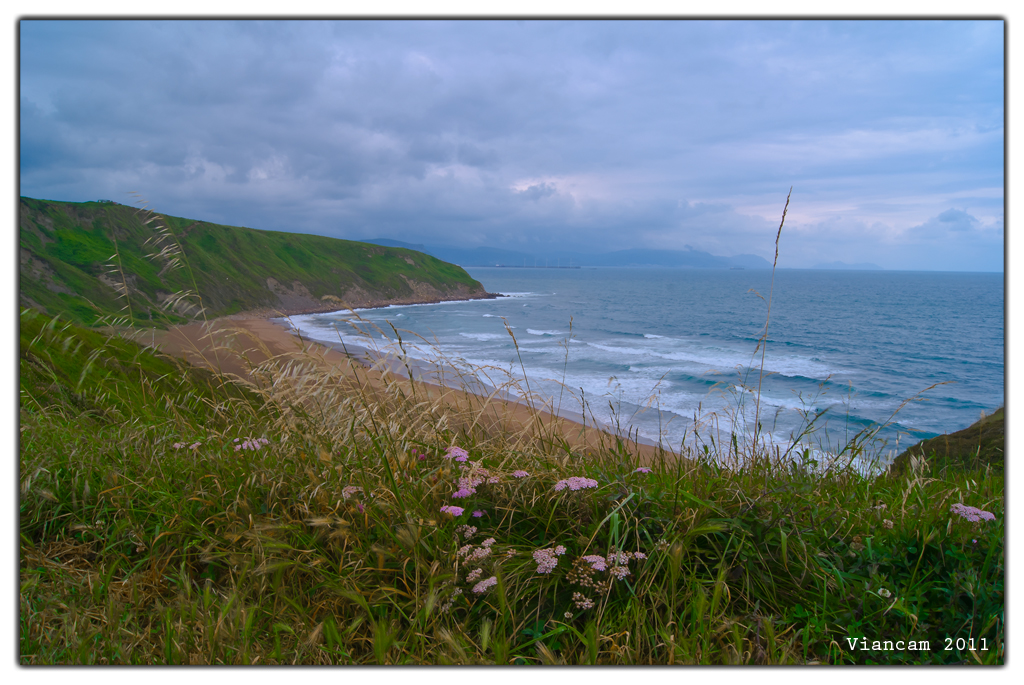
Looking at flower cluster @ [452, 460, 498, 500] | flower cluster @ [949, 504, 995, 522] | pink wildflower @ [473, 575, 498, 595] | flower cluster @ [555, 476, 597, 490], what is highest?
flower cluster @ [555, 476, 597, 490]

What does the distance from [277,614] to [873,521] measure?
2.69 metres

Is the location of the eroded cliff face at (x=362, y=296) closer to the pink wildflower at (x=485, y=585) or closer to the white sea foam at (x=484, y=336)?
the white sea foam at (x=484, y=336)

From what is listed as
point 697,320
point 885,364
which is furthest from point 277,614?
point 697,320

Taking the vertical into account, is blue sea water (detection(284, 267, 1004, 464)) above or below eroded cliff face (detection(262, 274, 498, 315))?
below

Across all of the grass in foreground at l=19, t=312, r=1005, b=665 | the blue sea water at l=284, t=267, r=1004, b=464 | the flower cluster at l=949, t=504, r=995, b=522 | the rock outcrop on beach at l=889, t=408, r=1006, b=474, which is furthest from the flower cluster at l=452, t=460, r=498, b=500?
the rock outcrop on beach at l=889, t=408, r=1006, b=474

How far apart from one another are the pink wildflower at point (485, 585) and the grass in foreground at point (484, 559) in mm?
20

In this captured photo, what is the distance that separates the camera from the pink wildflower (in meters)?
1.79

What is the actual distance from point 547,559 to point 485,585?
26cm

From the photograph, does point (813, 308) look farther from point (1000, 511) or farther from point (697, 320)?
point (1000, 511)

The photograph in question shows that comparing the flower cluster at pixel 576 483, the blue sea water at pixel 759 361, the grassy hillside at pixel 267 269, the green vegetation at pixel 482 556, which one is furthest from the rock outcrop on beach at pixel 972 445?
the grassy hillside at pixel 267 269

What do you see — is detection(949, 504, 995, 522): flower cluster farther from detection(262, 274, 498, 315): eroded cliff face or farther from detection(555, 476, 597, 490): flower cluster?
detection(262, 274, 498, 315): eroded cliff face

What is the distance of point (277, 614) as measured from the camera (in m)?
2.02

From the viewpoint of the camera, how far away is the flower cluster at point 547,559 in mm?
1894

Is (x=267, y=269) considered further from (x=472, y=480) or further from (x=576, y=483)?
(x=576, y=483)
